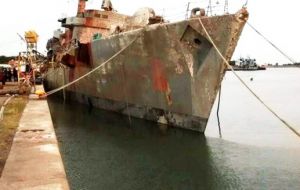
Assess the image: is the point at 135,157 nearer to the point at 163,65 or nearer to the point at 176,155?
the point at 176,155

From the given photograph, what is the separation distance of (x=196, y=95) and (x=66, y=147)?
4026 mm

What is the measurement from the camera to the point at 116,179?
866 cm

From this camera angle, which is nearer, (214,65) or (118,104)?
(214,65)

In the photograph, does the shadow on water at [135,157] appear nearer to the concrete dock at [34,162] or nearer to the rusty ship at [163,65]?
the rusty ship at [163,65]

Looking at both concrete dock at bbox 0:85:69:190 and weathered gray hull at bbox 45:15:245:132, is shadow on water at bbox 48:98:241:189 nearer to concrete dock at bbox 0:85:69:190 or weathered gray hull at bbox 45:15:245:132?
weathered gray hull at bbox 45:15:245:132

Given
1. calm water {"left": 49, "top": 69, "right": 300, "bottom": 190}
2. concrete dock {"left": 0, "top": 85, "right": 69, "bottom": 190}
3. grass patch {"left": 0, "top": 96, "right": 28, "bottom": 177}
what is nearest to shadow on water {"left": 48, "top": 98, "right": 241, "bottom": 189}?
calm water {"left": 49, "top": 69, "right": 300, "bottom": 190}

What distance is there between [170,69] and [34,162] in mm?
7042

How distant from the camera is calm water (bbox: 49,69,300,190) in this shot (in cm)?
846

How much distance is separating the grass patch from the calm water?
1.45m

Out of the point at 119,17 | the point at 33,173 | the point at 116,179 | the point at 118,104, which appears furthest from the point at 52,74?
the point at 33,173

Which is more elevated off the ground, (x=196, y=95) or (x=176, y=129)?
(x=196, y=95)

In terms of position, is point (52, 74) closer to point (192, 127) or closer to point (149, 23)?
point (149, 23)

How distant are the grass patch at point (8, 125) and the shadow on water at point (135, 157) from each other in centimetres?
143

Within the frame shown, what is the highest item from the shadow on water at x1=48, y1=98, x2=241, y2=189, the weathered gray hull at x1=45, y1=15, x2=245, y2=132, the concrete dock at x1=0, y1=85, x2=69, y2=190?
the weathered gray hull at x1=45, y1=15, x2=245, y2=132
